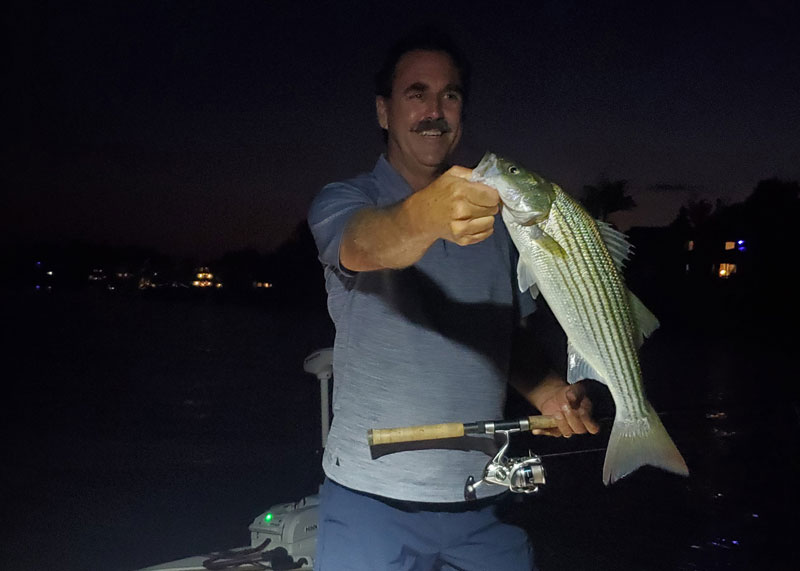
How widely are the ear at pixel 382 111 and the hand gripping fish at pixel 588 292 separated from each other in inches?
46.8

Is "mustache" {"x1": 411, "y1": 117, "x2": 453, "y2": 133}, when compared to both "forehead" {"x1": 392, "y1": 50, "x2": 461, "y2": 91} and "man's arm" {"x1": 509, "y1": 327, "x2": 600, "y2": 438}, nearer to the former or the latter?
"forehead" {"x1": 392, "y1": 50, "x2": 461, "y2": 91}

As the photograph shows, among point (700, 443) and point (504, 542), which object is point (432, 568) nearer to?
point (504, 542)

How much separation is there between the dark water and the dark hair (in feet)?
10.7

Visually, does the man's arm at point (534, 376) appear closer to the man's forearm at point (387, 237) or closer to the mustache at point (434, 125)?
the mustache at point (434, 125)

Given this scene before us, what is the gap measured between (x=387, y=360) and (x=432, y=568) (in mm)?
760

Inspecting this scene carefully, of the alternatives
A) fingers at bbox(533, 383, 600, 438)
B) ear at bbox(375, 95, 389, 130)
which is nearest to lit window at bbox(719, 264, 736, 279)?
ear at bbox(375, 95, 389, 130)

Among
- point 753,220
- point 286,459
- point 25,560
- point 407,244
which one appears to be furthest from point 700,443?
point 753,220

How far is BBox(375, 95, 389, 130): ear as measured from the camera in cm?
331

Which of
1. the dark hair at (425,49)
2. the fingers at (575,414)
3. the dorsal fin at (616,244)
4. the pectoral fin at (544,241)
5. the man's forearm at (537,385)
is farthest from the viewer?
the man's forearm at (537,385)

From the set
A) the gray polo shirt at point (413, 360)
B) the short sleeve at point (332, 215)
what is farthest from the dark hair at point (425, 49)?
the short sleeve at point (332, 215)

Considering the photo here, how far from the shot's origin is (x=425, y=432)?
2662 millimetres

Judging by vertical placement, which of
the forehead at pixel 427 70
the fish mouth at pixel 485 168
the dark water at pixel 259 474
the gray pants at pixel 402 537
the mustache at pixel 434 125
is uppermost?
the forehead at pixel 427 70

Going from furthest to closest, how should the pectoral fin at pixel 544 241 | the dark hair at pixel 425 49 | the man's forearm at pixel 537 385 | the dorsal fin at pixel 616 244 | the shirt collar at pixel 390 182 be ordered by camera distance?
the man's forearm at pixel 537 385 → the dark hair at pixel 425 49 → the shirt collar at pixel 390 182 → the dorsal fin at pixel 616 244 → the pectoral fin at pixel 544 241

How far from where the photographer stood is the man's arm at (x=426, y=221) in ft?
6.52
